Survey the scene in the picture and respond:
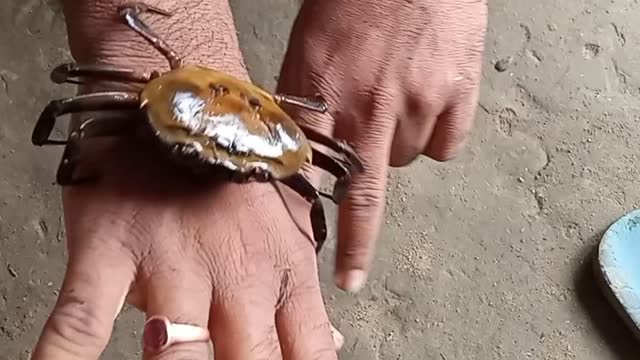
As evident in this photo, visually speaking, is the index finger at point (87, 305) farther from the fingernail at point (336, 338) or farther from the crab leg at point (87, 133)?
the fingernail at point (336, 338)

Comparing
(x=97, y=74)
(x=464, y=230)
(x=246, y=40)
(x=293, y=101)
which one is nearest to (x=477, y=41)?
(x=293, y=101)

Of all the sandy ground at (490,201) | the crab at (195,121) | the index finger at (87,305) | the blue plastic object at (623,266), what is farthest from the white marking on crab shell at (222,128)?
the blue plastic object at (623,266)

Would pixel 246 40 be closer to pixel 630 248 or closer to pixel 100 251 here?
pixel 630 248

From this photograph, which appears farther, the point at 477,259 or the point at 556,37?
the point at 556,37

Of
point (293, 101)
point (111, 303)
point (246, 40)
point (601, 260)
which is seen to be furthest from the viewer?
point (246, 40)

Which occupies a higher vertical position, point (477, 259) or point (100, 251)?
point (100, 251)

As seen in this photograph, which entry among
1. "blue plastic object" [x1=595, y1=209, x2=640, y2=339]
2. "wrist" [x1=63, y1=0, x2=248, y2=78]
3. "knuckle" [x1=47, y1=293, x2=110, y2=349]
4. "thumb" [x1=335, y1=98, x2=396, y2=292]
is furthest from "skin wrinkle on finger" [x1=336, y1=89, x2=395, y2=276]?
"blue plastic object" [x1=595, y1=209, x2=640, y2=339]

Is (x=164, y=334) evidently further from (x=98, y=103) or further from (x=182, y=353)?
(x=98, y=103)
